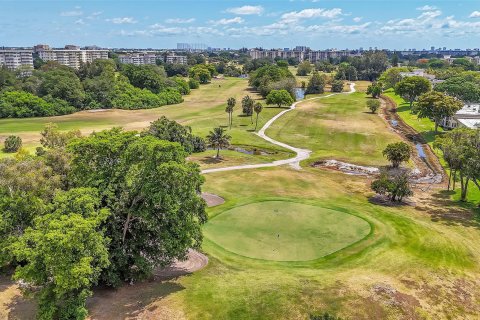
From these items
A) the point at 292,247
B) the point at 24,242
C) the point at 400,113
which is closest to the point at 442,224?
the point at 292,247

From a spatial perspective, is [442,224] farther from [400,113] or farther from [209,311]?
[400,113]

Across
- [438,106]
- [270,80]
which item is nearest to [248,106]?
[270,80]

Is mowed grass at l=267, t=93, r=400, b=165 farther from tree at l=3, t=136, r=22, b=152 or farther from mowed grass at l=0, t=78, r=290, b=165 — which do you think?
tree at l=3, t=136, r=22, b=152

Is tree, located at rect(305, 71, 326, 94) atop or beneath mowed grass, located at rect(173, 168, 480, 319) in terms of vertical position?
atop

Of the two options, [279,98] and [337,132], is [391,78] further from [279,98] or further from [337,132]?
[337,132]

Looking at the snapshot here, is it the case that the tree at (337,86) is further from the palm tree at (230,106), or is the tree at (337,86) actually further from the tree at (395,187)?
the tree at (395,187)

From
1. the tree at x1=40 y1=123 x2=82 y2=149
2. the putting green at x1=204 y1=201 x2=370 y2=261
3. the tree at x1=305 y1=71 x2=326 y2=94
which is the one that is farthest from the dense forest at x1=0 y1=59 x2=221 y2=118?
the putting green at x1=204 y1=201 x2=370 y2=261
